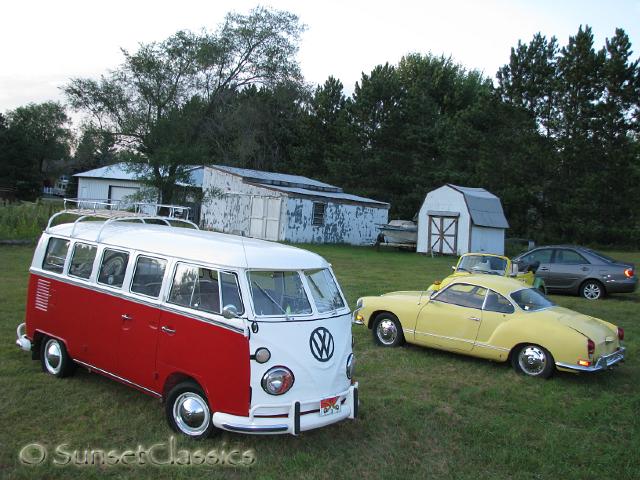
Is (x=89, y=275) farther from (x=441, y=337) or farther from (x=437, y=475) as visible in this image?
(x=441, y=337)

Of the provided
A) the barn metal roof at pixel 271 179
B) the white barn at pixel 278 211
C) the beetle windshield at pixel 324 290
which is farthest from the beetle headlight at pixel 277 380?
the barn metal roof at pixel 271 179

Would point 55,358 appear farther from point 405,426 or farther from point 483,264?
point 483,264

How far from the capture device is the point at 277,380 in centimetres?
523

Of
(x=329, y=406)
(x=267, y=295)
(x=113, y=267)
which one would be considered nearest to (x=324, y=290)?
(x=267, y=295)

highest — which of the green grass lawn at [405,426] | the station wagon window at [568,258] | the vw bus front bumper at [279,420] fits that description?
the station wagon window at [568,258]

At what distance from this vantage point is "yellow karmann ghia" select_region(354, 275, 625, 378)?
804 centimetres

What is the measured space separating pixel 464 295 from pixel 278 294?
177 inches

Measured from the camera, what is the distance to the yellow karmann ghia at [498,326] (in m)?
8.04

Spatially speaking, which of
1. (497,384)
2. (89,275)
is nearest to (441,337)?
(497,384)

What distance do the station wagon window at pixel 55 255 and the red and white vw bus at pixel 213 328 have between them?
1.17 ft

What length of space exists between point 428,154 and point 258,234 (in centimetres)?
2135

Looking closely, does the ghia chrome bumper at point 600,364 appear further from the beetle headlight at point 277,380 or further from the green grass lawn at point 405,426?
the beetle headlight at point 277,380

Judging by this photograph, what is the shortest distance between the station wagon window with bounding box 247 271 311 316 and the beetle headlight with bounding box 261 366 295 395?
540 mm

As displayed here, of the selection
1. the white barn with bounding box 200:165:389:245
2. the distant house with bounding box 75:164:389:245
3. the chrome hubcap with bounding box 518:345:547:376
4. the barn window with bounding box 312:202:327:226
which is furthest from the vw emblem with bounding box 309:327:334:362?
the barn window with bounding box 312:202:327:226
